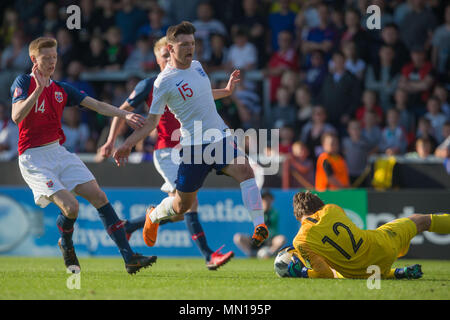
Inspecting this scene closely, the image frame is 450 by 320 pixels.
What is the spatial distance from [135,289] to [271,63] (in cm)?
933

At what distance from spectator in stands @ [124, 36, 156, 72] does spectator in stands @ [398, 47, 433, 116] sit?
519 cm

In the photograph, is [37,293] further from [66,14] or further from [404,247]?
[66,14]

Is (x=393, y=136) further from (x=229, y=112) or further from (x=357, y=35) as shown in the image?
(x=229, y=112)

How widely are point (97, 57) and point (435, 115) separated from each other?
284 inches

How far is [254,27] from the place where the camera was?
50.0ft

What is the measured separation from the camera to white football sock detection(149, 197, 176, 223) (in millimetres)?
7836

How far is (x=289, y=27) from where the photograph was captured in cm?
1527

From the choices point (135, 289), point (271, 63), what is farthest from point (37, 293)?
point (271, 63)

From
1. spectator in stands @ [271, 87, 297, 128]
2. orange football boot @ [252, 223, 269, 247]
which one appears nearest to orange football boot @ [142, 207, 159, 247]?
orange football boot @ [252, 223, 269, 247]

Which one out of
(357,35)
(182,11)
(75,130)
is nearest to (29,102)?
(75,130)

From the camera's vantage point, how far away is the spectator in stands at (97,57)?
15687 mm

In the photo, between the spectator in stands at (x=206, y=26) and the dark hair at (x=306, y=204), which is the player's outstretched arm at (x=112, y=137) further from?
the spectator in stands at (x=206, y=26)

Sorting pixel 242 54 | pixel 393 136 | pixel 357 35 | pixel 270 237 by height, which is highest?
pixel 357 35

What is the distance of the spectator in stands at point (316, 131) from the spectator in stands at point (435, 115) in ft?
5.95
